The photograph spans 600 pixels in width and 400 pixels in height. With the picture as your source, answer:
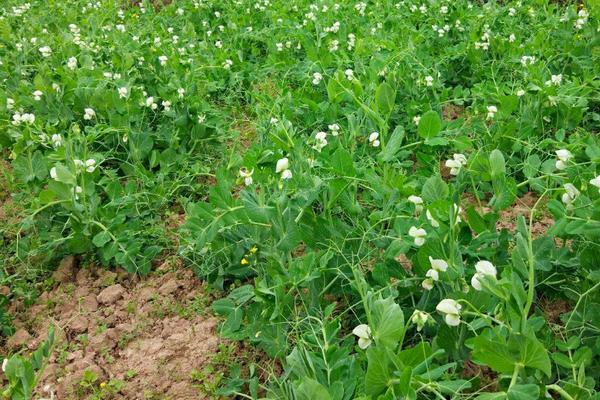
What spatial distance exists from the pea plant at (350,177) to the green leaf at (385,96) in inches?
0.4

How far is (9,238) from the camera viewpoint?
305 cm

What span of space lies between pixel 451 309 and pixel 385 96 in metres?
1.28

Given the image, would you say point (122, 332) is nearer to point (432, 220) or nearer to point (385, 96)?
point (432, 220)

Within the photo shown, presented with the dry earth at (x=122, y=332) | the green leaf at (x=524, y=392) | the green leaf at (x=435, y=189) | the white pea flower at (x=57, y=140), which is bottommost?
the dry earth at (x=122, y=332)

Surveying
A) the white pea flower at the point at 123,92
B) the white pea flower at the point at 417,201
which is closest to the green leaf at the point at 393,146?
the white pea flower at the point at 417,201

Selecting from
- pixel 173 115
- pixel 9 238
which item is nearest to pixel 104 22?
pixel 173 115

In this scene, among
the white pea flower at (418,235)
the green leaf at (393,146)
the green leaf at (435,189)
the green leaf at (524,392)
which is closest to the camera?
the green leaf at (524,392)

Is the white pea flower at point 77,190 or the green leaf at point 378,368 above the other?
the green leaf at point 378,368

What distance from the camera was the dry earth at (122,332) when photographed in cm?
223

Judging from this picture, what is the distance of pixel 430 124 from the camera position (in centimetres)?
274

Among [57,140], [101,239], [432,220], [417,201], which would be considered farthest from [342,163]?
[57,140]

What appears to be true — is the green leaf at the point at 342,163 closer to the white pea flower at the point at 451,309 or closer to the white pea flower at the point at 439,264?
the white pea flower at the point at 439,264

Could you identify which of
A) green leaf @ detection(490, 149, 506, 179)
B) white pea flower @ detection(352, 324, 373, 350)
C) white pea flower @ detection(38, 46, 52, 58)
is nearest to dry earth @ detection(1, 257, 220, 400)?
white pea flower @ detection(352, 324, 373, 350)

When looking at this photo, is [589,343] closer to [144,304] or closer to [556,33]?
[144,304]
